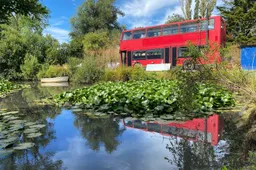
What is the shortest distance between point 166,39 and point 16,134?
1178 cm

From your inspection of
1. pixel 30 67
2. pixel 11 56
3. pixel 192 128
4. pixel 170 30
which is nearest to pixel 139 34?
pixel 170 30

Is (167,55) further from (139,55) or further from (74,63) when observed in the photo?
(74,63)

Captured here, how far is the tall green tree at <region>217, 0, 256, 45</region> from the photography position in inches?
751

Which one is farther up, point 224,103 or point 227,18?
point 227,18

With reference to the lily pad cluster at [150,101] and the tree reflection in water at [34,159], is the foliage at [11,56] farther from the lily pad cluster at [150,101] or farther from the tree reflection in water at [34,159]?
the tree reflection in water at [34,159]

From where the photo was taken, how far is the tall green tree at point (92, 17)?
28438 mm

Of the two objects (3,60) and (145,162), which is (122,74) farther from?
(3,60)

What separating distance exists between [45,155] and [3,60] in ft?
60.4

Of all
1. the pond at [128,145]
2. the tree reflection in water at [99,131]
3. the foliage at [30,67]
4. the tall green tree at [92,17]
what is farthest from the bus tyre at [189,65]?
the tall green tree at [92,17]

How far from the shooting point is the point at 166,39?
1351 centimetres

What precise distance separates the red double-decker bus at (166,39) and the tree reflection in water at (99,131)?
28.6 ft

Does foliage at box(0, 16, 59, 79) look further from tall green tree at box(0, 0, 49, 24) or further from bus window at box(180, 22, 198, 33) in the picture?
tall green tree at box(0, 0, 49, 24)

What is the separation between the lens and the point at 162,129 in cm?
332

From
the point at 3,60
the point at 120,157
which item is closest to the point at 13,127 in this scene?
the point at 120,157
